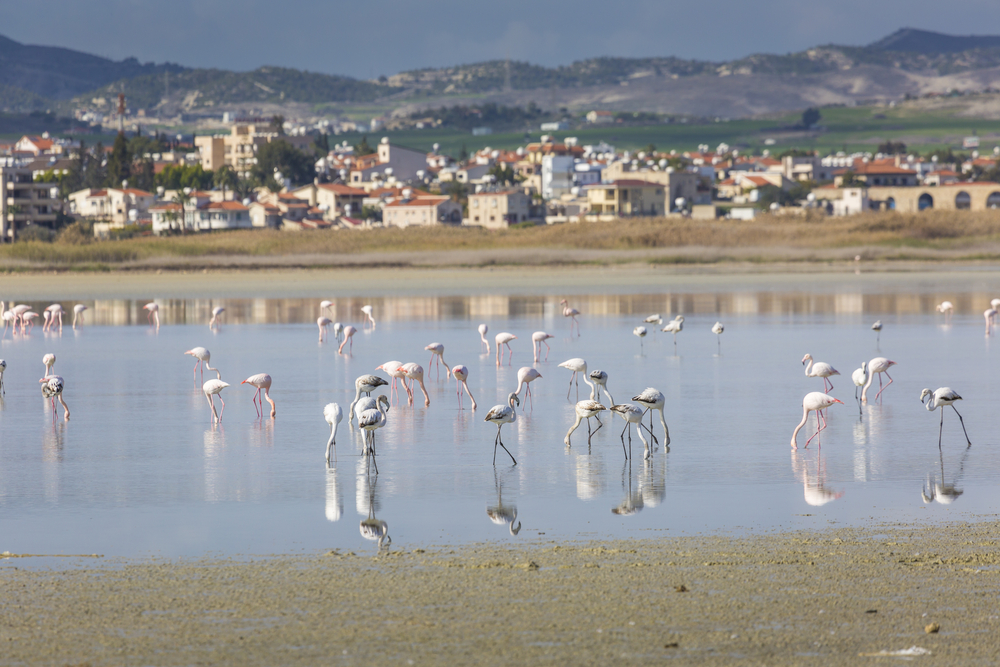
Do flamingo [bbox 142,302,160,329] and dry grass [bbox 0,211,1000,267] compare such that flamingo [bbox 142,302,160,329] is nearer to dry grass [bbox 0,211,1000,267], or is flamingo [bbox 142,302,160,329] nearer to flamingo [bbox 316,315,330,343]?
flamingo [bbox 316,315,330,343]

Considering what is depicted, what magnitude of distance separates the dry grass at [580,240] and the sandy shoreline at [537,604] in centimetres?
4572

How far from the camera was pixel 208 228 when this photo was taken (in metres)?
93.2

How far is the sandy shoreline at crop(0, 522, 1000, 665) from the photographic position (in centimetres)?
572

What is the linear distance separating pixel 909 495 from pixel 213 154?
156104 mm

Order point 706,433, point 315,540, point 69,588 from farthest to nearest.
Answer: point 706,433
point 315,540
point 69,588

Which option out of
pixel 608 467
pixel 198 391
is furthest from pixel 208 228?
pixel 608 467

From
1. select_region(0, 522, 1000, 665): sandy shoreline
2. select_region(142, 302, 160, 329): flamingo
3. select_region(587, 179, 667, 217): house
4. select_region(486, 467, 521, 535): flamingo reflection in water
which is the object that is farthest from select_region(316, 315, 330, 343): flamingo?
select_region(587, 179, 667, 217): house

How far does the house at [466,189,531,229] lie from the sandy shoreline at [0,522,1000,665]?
294ft

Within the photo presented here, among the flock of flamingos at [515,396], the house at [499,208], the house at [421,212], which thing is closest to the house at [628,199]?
the house at [499,208]

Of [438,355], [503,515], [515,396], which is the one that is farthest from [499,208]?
[503,515]

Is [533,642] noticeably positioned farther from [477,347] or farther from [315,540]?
[477,347]

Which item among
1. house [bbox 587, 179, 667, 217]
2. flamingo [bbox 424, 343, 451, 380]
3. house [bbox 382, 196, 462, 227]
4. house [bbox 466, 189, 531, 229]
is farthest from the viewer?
house [bbox 587, 179, 667, 217]

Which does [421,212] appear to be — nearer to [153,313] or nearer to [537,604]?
[153,313]

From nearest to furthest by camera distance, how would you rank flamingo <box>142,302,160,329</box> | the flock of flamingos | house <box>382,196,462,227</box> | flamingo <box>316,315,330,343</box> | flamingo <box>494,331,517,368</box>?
the flock of flamingos, flamingo <box>494,331,517,368</box>, flamingo <box>316,315,330,343</box>, flamingo <box>142,302,160,329</box>, house <box>382,196,462,227</box>
